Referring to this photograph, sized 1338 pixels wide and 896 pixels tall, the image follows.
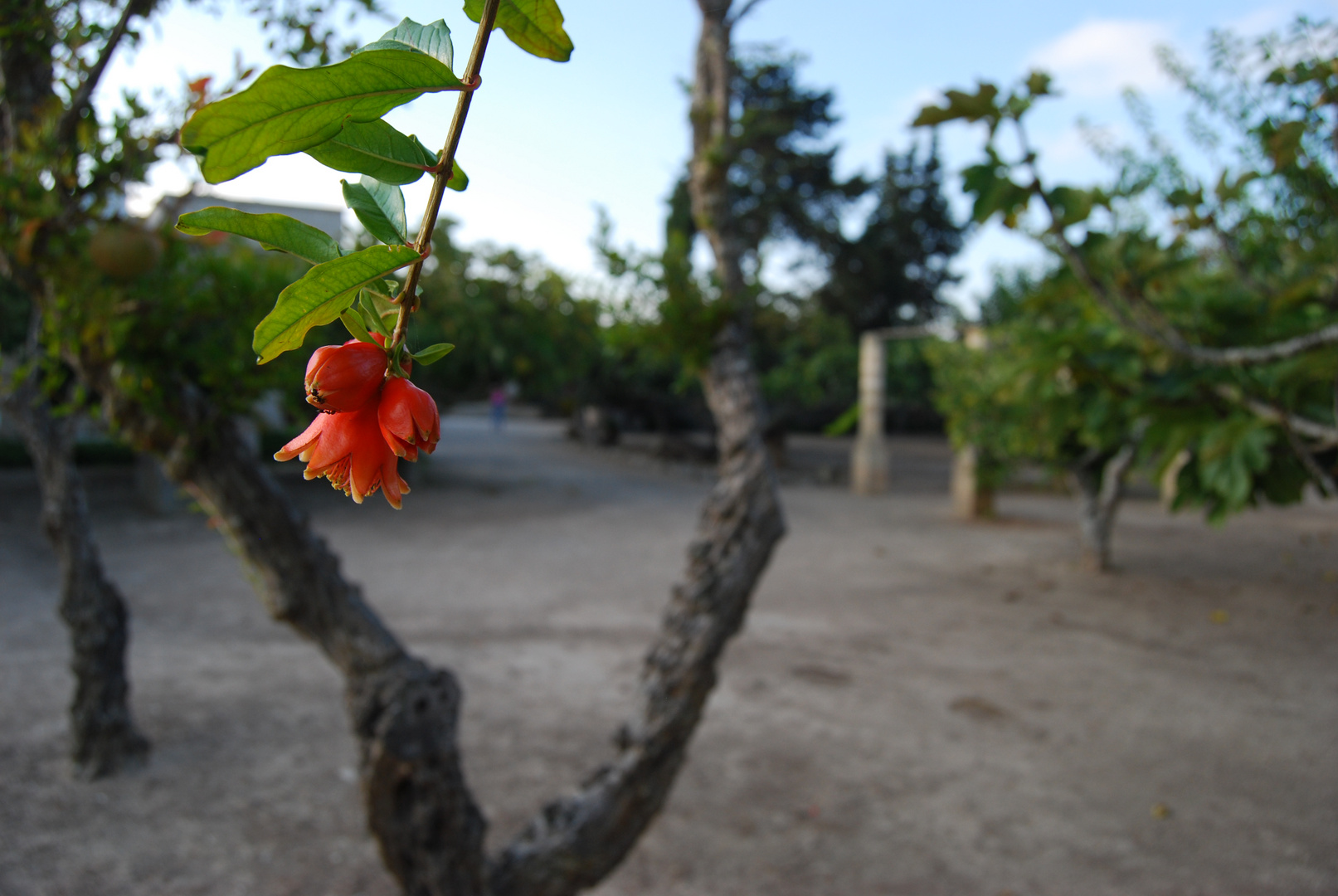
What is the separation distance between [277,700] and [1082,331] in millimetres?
4236

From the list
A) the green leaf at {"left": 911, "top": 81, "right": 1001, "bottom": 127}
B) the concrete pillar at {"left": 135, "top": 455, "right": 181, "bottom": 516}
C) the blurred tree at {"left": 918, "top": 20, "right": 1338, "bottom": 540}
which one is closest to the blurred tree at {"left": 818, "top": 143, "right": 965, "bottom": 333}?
the concrete pillar at {"left": 135, "top": 455, "right": 181, "bottom": 516}

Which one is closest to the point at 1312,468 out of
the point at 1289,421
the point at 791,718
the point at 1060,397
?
the point at 1289,421

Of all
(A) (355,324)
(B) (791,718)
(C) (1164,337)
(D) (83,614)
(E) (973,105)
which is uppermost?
(E) (973,105)

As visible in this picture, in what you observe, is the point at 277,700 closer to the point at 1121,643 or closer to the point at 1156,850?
the point at 1156,850

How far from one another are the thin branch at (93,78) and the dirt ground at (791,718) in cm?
243

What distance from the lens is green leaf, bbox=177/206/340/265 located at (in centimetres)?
39

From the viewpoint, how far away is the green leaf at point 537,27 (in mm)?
484

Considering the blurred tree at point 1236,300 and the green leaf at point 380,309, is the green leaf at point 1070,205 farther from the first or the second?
the green leaf at point 380,309

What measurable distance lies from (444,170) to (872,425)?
13.8 m

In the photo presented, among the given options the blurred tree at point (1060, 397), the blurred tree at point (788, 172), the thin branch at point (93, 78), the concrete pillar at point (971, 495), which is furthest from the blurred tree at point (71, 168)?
the blurred tree at point (788, 172)

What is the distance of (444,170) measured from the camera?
0.39 metres

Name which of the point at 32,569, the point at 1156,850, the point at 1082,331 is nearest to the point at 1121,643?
the point at 1156,850

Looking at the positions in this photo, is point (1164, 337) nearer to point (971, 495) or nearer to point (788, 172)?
point (971, 495)

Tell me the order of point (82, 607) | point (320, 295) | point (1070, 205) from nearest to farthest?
point (320, 295) < point (1070, 205) < point (82, 607)
